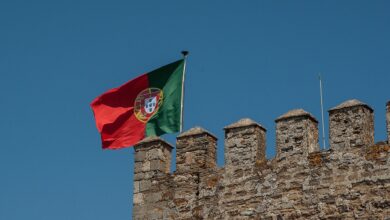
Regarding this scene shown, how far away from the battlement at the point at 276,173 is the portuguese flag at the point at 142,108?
1.06m

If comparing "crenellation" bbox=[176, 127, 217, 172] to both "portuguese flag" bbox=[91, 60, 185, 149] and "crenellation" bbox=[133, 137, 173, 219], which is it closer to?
"crenellation" bbox=[133, 137, 173, 219]

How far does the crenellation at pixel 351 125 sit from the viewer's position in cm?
2034

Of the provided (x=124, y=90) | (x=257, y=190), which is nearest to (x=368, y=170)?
(x=257, y=190)

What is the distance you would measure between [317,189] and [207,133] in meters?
2.86

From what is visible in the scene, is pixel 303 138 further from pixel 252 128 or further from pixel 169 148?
pixel 169 148

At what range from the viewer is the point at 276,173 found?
21.1 metres

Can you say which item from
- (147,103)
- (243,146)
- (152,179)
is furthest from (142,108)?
(243,146)

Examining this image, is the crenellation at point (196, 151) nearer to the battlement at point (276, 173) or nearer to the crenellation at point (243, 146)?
the battlement at point (276, 173)

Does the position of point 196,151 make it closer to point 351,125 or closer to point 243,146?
point 243,146

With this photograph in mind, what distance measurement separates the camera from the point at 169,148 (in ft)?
75.6

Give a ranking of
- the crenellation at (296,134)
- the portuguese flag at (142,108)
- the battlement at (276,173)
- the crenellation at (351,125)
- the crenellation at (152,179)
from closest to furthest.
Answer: the battlement at (276,173), the crenellation at (351,125), the crenellation at (296,134), the crenellation at (152,179), the portuguese flag at (142,108)

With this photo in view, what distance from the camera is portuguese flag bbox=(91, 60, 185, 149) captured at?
947 inches

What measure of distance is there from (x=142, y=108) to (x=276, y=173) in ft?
14.9

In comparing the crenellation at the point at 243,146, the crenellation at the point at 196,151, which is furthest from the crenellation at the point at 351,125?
the crenellation at the point at 196,151
